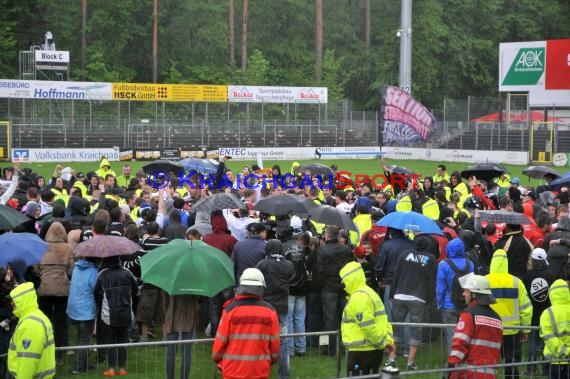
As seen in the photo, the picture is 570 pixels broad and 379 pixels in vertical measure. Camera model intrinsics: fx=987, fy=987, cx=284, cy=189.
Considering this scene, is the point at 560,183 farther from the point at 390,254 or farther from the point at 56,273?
the point at 56,273

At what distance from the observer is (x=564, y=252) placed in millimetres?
10773

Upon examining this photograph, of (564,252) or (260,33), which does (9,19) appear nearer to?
(260,33)

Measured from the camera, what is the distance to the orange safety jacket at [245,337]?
24.8 feet

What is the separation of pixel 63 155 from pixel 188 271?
127 ft

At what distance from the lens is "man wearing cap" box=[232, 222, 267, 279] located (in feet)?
36.6

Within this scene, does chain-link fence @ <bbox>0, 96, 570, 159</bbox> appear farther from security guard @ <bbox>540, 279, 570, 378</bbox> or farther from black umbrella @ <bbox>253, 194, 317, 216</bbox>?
security guard @ <bbox>540, 279, 570, 378</bbox>

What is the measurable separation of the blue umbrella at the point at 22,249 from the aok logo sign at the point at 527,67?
46970 mm

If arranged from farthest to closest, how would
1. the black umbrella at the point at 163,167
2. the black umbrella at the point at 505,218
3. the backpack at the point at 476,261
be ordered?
the black umbrella at the point at 163,167 → the black umbrella at the point at 505,218 → the backpack at the point at 476,261

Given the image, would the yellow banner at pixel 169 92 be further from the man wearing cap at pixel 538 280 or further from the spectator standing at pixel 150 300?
the man wearing cap at pixel 538 280

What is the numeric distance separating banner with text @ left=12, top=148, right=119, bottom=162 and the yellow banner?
655 centimetres

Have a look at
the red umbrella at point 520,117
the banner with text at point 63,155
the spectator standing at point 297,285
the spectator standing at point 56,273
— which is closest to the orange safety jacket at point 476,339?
the spectator standing at point 297,285

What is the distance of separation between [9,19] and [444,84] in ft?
108

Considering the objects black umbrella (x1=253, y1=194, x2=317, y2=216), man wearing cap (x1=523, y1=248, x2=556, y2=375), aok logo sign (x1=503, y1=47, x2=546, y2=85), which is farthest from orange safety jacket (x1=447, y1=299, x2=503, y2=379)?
aok logo sign (x1=503, y1=47, x2=546, y2=85)

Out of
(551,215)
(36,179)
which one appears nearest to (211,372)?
(551,215)
